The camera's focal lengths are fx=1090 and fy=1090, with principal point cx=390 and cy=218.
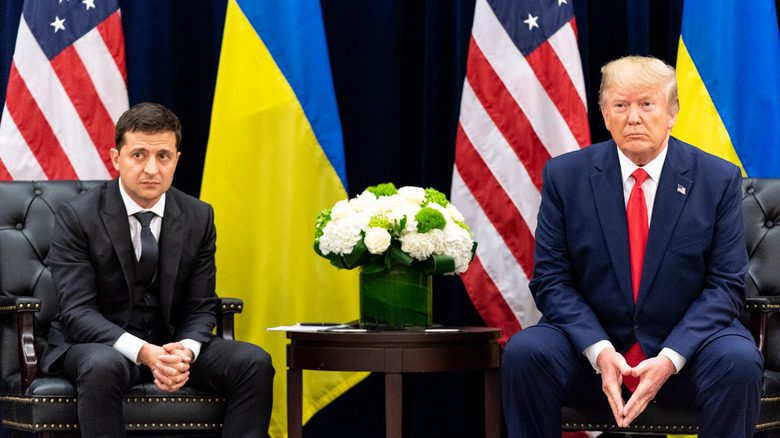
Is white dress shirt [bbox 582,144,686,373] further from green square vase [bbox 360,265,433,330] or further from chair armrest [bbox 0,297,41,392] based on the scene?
chair armrest [bbox 0,297,41,392]

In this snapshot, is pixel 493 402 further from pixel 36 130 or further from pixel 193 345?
pixel 36 130

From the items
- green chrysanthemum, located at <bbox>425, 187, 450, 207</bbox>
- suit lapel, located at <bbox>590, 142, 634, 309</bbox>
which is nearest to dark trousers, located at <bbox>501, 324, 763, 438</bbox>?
suit lapel, located at <bbox>590, 142, 634, 309</bbox>

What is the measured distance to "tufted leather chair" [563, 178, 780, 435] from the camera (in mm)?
3420

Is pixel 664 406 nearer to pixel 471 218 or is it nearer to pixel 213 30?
pixel 471 218

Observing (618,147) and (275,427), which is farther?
(275,427)

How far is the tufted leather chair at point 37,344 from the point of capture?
3596 millimetres

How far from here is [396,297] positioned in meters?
3.86

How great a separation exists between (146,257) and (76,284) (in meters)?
0.26

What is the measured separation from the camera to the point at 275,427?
4668mm

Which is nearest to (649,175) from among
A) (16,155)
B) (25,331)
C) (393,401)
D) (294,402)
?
(393,401)

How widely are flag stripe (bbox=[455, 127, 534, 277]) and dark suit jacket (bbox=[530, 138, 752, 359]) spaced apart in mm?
966

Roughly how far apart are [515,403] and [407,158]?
198 centimetres

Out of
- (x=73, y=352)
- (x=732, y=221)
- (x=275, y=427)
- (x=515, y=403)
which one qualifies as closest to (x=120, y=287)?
(x=73, y=352)

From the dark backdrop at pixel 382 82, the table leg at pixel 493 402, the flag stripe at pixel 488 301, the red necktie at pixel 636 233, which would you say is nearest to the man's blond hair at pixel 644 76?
the red necktie at pixel 636 233
